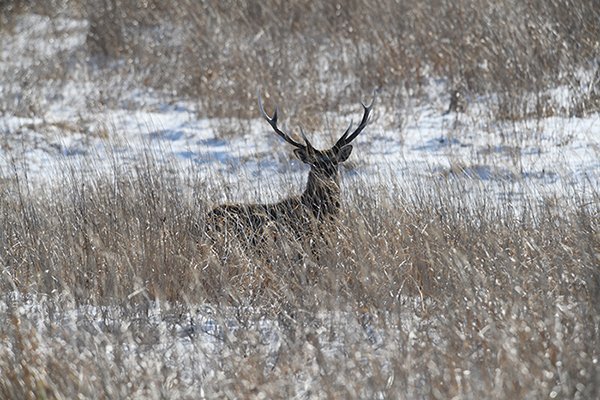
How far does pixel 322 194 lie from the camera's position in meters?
6.54

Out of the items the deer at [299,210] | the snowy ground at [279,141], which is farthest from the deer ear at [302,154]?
the snowy ground at [279,141]

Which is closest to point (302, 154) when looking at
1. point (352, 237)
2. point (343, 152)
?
point (343, 152)

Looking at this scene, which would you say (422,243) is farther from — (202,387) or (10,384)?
(10,384)

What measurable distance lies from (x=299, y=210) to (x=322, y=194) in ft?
0.77

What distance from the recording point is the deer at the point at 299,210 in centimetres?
597

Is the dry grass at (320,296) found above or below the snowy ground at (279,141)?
below

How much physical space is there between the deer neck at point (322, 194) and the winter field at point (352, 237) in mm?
82

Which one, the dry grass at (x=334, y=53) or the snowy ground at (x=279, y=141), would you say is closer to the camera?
the snowy ground at (x=279, y=141)

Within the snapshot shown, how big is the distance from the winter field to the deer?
0.11 m

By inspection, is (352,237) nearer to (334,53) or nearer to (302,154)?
(302,154)

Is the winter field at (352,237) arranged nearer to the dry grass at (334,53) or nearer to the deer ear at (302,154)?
the dry grass at (334,53)

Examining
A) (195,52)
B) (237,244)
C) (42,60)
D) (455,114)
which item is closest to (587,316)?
(237,244)

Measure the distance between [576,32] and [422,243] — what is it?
Result: 19.0 feet

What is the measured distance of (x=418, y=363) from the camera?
401cm
